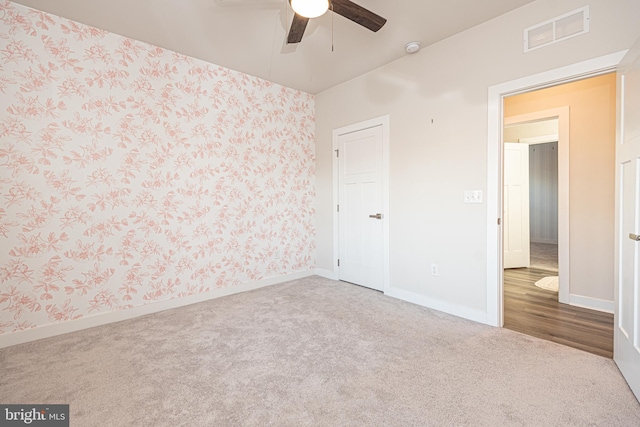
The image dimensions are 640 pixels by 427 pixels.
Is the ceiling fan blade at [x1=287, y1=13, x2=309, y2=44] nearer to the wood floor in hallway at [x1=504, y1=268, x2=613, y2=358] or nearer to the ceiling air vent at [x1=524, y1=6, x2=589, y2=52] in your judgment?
the ceiling air vent at [x1=524, y1=6, x2=589, y2=52]

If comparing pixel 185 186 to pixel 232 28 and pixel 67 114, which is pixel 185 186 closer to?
pixel 67 114

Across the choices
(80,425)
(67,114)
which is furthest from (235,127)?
(80,425)

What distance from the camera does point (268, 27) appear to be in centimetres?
268

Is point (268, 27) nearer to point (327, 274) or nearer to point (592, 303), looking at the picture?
point (327, 274)

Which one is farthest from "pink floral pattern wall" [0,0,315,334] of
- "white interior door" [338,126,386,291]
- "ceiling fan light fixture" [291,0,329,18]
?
"ceiling fan light fixture" [291,0,329,18]

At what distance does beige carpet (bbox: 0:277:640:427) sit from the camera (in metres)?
1.53

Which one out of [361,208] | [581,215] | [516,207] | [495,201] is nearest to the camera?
[495,201]

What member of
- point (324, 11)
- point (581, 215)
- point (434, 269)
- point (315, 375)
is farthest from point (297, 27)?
point (581, 215)

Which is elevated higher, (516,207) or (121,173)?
(121,173)

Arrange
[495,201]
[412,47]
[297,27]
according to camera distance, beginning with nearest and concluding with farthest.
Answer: [297,27], [495,201], [412,47]

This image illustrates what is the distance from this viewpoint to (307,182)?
444cm

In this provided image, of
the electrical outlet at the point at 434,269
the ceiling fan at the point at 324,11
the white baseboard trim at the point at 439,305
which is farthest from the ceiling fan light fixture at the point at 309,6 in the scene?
the white baseboard trim at the point at 439,305

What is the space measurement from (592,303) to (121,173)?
4997 mm

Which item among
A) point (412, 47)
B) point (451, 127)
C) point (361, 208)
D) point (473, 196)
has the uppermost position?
point (412, 47)
